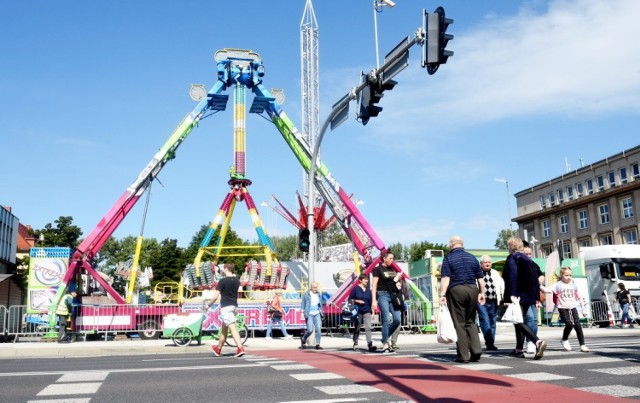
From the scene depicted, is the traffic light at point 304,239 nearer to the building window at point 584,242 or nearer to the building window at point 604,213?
the building window at point 604,213

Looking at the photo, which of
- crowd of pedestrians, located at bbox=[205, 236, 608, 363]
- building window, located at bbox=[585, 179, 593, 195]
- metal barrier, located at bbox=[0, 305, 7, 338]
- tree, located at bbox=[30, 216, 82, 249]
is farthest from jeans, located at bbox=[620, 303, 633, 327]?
tree, located at bbox=[30, 216, 82, 249]

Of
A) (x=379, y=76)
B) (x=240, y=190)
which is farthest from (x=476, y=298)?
(x=240, y=190)

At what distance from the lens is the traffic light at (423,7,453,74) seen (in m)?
10.6

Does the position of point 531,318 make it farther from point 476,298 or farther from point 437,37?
point 437,37

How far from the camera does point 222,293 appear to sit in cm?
1147

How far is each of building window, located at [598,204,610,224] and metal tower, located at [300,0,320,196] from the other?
1196 inches

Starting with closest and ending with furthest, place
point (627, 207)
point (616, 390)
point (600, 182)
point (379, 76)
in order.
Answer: point (616, 390) < point (379, 76) < point (627, 207) < point (600, 182)

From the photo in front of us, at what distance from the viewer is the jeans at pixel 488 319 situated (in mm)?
11048

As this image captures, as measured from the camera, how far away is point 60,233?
5900 centimetres

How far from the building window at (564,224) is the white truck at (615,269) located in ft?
116

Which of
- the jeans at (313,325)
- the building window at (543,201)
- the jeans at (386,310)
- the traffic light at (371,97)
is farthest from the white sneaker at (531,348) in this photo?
the building window at (543,201)

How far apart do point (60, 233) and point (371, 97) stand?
53180 millimetres

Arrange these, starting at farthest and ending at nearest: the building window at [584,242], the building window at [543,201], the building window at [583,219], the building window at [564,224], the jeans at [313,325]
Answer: the building window at [543,201]
the building window at [564,224]
the building window at [583,219]
the building window at [584,242]
the jeans at [313,325]

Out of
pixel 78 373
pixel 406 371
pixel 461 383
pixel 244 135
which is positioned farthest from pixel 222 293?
pixel 244 135
